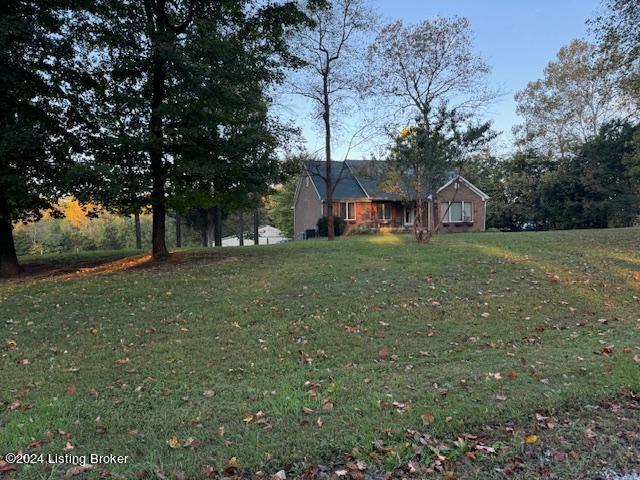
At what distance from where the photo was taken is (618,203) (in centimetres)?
3009

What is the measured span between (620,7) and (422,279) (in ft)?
30.4

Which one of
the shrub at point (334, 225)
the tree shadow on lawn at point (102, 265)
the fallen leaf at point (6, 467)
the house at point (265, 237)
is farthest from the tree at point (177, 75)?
the house at point (265, 237)

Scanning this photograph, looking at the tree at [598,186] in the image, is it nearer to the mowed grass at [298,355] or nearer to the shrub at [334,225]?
the shrub at [334,225]

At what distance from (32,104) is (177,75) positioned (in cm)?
415

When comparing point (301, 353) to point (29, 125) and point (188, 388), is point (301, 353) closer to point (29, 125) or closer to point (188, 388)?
point (188, 388)

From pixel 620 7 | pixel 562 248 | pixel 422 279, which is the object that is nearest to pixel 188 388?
pixel 422 279

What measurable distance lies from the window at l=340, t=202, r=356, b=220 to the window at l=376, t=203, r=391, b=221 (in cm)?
181

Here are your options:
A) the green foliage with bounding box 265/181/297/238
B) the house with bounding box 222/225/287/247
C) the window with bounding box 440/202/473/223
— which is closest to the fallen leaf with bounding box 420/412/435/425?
the window with bounding box 440/202/473/223

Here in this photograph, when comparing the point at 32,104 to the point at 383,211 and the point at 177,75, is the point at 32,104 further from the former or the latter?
the point at 383,211

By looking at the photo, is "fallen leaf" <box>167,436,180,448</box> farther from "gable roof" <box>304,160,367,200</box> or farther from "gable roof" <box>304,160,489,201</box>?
"gable roof" <box>304,160,367,200</box>

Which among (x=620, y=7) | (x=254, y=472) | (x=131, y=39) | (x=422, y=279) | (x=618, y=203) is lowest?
(x=254, y=472)

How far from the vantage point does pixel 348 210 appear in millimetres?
30125

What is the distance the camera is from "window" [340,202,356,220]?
30000 mm

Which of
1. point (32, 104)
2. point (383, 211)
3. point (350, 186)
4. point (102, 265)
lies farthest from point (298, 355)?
point (350, 186)
